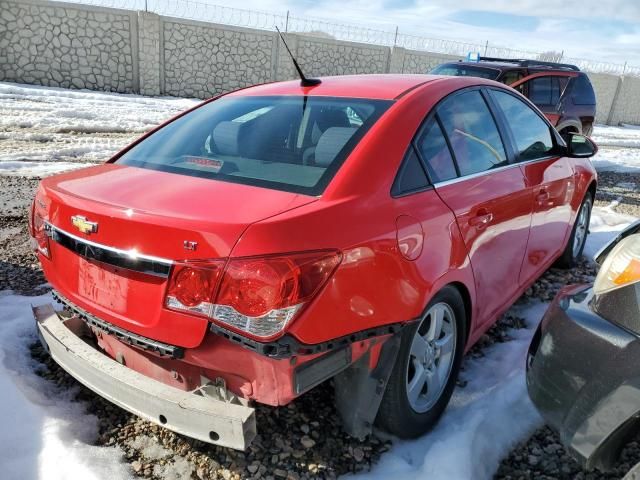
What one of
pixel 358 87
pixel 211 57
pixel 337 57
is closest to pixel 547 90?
pixel 358 87

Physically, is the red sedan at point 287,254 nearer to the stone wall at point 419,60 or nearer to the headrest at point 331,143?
the headrest at point 331,143

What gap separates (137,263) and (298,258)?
59 cm

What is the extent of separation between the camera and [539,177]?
3486 mm

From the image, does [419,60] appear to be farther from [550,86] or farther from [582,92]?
[550,86]

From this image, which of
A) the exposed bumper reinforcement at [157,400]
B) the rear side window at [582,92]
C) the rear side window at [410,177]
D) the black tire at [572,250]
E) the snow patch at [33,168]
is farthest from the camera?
the rear side window at [582,92]

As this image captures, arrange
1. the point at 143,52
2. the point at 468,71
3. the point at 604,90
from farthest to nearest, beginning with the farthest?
the point at 604,90
the point at 143,52
the point at 468,71

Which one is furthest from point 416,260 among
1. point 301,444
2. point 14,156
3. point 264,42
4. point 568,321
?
point 264,42

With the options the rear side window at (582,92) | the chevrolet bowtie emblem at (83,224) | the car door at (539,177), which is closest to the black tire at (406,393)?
the car door at (539,177)

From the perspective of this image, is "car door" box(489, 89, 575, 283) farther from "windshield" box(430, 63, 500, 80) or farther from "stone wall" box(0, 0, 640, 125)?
"stone wall" box(0, 0, 640, 125)

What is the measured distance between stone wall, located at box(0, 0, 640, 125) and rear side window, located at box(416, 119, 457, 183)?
1602cm

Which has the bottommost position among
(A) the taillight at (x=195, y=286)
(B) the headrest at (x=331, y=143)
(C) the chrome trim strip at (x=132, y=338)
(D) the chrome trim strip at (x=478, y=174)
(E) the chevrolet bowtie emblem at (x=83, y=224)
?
(C) the chrome trim strip at (x=132, y=338)

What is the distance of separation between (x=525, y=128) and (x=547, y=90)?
629 centimetres

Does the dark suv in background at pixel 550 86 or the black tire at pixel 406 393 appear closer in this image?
the black tire at pixel 406 393

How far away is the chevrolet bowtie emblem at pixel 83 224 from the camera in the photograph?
200 cm
